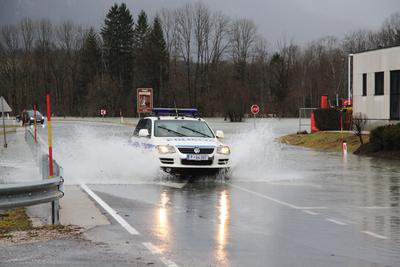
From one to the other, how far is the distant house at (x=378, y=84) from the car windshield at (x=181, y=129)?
19746 millimetres

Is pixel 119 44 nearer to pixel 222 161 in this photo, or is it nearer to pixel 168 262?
pixel 222 161

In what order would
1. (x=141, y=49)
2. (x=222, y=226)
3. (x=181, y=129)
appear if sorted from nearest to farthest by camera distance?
(x=222, y=226) < (x=181, y=129) < (x=141, y=49)

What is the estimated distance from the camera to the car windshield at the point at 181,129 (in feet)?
54.3

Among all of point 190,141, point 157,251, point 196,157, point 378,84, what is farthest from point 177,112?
point 378,84

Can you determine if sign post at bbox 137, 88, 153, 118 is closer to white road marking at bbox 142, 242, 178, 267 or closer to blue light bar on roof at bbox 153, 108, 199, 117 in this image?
blue light bar on roof at bbox 153, 108, 199, 117

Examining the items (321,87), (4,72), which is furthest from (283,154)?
(4,72)

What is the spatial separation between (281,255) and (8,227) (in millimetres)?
4139

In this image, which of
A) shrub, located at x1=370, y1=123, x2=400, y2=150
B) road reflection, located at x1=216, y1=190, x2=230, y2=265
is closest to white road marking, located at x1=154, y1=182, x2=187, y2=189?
road reflection, located at x1=216, y1=190, x2=230, y2=265

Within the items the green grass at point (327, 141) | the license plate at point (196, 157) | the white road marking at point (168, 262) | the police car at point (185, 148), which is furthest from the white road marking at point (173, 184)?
the green grass at point (327, 141)

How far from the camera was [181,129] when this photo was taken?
16859mm

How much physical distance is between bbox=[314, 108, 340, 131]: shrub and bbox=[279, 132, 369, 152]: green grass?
69.7 inches

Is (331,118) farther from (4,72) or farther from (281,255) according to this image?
(4,72)

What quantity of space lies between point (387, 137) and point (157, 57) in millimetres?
85700

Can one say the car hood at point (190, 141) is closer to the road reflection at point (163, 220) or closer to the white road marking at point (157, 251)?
the road reflection at point (163, 220)
